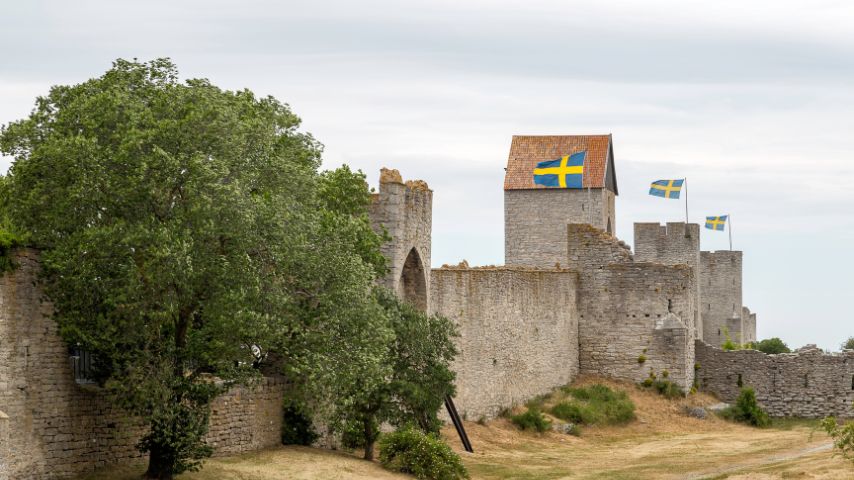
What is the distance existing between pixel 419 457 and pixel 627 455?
27.0ft

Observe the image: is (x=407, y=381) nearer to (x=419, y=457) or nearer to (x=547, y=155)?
(x=419, y=457)

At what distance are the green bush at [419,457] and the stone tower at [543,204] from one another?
2788 cm

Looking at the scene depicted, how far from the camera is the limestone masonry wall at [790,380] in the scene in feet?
146

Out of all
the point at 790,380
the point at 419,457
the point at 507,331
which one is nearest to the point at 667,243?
the point at 790,380

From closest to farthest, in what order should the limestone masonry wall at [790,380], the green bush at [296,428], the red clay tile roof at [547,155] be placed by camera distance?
the green bush at [296,428] → the limestone masonry wall at [790,380] → the red clay tile roof at [547,155]

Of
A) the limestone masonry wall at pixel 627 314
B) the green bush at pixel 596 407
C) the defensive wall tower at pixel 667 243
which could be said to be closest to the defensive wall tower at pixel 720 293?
the defensive wall tower at pixel 667 243

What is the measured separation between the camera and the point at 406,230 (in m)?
30.9

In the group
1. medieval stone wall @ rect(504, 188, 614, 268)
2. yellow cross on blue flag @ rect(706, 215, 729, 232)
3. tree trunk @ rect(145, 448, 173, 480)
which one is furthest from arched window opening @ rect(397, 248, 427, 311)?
yellow cross on blue flag @ rect(706, 215, 729, 232)

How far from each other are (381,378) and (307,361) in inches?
68.7

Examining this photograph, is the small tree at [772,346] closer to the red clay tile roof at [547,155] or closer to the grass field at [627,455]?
the red clay tile roof at [547,155]

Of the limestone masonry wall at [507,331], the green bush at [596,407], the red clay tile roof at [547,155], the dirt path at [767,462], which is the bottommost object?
the dirt path at [767,462]

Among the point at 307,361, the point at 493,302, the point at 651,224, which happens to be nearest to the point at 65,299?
the point at 307,361

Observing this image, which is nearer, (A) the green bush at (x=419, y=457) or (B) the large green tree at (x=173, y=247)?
(B) the large green tree at (x=173, y=247)

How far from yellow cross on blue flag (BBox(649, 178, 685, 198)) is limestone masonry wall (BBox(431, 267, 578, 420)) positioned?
67.3 feet
